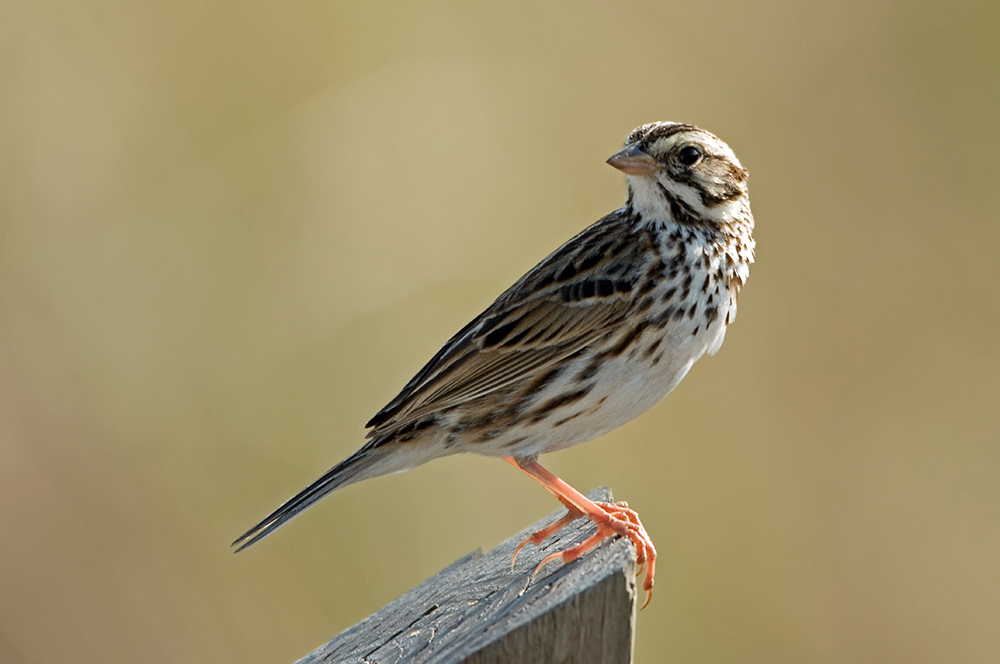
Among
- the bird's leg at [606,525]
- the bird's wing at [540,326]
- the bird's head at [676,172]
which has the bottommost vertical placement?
the bird's leg at [606,525]

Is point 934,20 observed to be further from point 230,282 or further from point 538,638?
point 538,638

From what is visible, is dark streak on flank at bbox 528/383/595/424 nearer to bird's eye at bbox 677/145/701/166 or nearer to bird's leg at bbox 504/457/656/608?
A: bird's leg at bbox 504/457/656/608

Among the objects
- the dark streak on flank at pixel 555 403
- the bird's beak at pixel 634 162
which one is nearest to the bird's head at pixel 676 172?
the bird's beak at pixel 634 162

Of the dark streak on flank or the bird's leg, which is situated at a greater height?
the dark streak on flank

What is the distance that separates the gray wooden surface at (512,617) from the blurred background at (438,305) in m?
3.03

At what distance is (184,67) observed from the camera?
290 inches

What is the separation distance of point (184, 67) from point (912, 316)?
491 centimetres

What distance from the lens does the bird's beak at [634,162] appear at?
474 cm

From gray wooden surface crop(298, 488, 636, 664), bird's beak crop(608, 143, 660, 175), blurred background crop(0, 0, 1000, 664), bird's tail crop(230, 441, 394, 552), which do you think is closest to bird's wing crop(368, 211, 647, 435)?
bird's tail crop(230, 441, 394, 552)

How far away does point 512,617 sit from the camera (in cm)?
294

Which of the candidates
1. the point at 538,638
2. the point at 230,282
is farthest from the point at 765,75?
the point at 538,638

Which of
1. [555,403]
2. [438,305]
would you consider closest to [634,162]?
[555,403]

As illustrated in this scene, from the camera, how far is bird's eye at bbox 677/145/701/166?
190 inches

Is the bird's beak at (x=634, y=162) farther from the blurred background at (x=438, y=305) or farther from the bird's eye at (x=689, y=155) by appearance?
the blurred background at (x=438, y=305)
